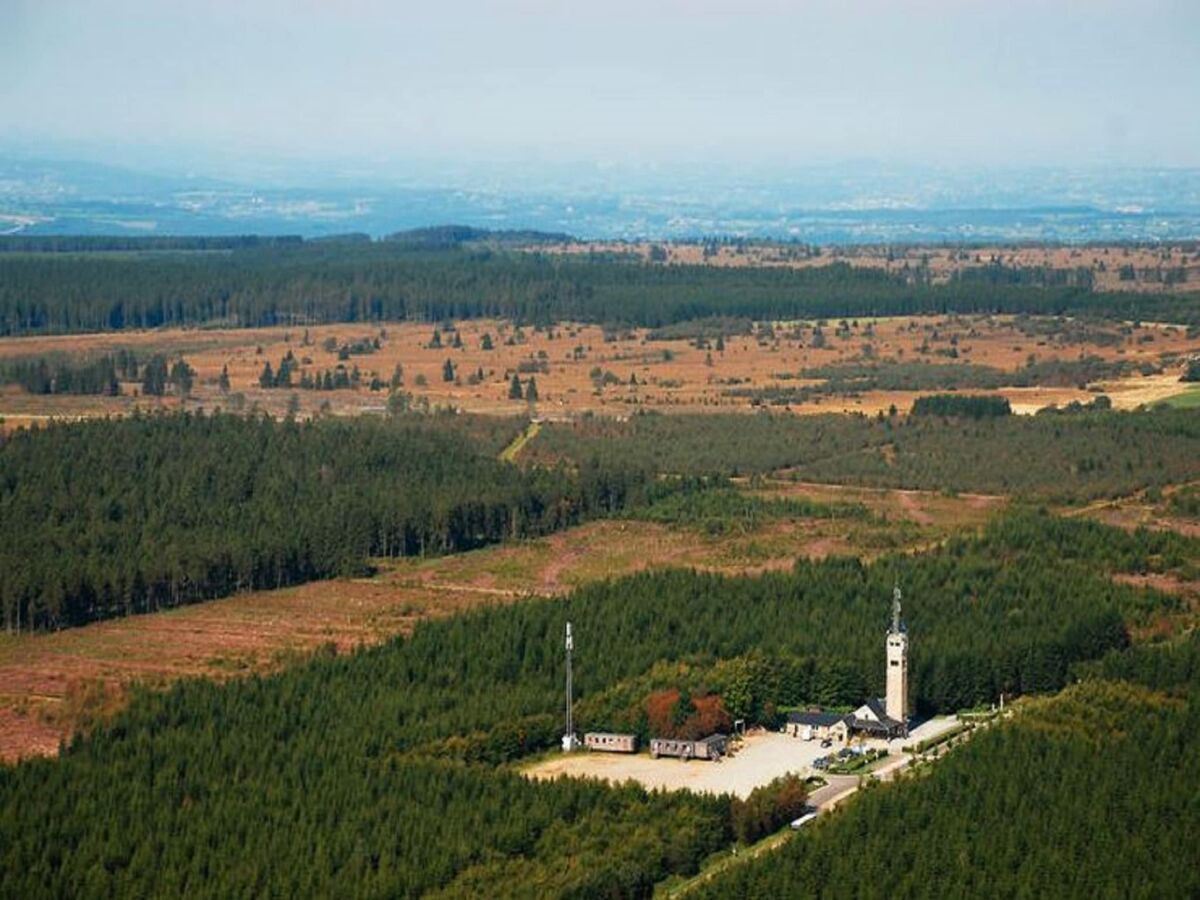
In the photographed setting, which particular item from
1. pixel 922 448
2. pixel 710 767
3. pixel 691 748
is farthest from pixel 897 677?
pixel 922 448

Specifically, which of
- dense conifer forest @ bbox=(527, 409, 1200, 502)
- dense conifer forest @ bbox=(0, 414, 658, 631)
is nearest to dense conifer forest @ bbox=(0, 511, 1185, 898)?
dense conifer forest @ bbox=(0, 414, 658, 631)

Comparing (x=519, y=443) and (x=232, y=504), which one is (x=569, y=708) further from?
(x=519, y=443)

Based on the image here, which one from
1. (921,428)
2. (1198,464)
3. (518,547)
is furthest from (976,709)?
(921,428)

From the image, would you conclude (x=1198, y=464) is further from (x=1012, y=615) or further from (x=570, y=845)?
(x=570, y=845)

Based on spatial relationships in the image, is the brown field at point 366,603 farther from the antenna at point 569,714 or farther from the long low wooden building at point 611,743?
the long low wooden building at point 611,743

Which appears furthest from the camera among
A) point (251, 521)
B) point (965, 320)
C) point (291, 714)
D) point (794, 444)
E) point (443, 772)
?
point (965, 320)

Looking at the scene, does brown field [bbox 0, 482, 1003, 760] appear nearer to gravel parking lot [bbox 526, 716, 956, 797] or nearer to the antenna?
the antenna

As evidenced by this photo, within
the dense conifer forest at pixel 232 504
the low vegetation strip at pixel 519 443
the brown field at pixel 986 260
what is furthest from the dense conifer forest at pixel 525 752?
the brown field at pixel 986 260
